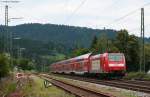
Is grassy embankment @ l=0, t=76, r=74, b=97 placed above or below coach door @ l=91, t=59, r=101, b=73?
below

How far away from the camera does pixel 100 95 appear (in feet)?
84.6

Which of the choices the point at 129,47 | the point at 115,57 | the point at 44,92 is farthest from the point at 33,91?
the point at 129,47

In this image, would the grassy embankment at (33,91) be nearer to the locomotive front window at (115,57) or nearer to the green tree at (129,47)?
the locomotive front window at (115,57)

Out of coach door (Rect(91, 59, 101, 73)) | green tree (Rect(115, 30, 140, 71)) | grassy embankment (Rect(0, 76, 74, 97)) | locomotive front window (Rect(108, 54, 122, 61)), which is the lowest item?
grassy embankment (Rect(0, 76, 74, 97))

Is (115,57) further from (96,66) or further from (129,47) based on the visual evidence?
(129,47)

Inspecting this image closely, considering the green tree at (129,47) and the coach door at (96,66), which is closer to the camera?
the coach door at (96,66)

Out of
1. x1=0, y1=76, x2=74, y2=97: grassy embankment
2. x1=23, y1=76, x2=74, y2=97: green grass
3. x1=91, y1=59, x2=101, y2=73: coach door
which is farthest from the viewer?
x1=91, y1=59, x2=101, y2=73: coach door

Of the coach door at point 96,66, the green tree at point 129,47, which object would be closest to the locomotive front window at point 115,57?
the coach door at point 96,66

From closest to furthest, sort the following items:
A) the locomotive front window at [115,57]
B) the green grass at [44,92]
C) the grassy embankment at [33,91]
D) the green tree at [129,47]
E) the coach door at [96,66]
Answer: the green grass at [44,92] → the grassy embankment at [33,91] → the locomotive front window at [115,57] → the coach door at [96,66] → the green tree at [129,47]

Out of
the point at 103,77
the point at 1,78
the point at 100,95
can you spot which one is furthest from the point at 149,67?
the point at 100,95

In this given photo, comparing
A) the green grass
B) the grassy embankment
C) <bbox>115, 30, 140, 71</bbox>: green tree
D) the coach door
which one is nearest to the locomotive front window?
the coach door

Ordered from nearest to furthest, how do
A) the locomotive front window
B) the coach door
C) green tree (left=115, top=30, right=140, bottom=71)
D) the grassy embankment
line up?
1. the grassy embankment
2. the locomotive front window
3. the coach door
4. green tree (left=115, top=30, right=140, bottom=71)

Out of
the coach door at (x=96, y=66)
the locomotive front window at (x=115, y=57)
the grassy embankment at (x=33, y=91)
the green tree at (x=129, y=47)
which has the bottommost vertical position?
the grassy embankment at (x=33, y=91)

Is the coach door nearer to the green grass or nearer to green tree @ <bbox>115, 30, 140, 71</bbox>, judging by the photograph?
the green grass
